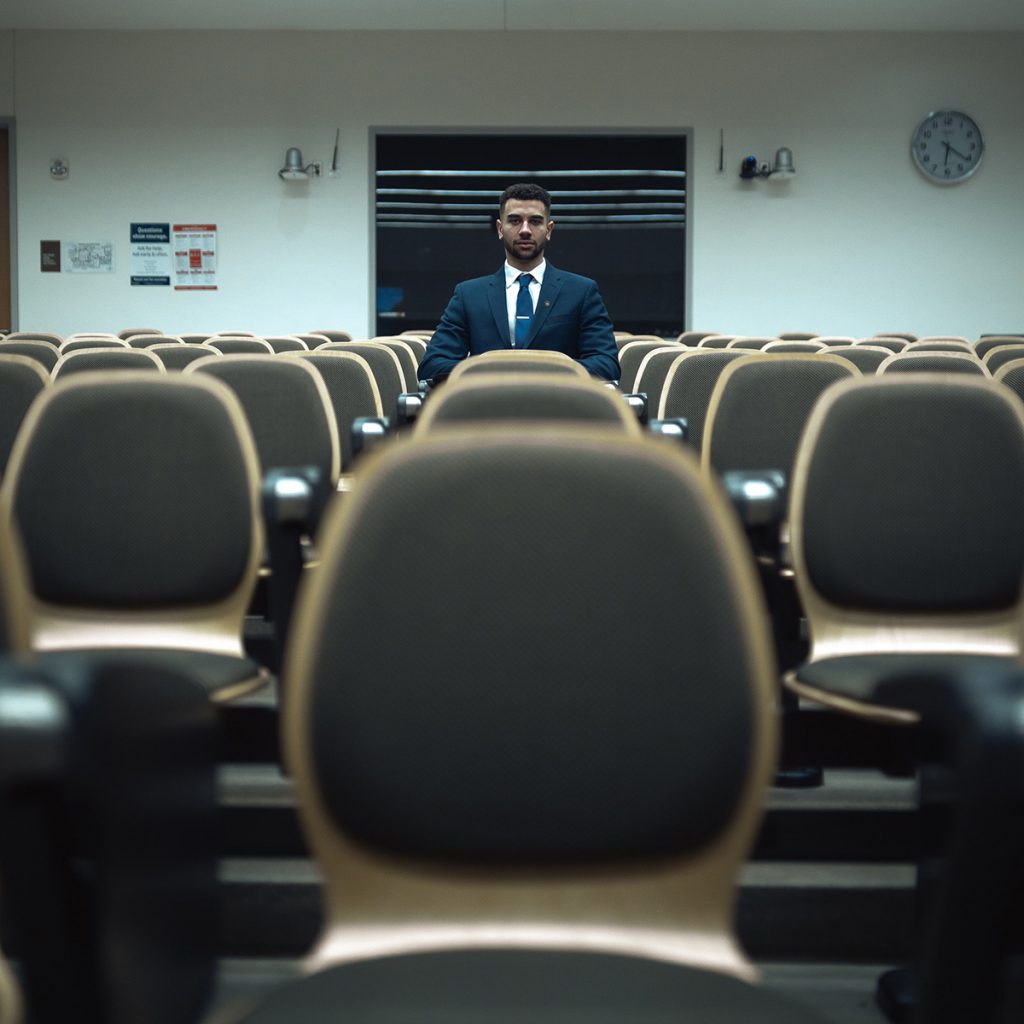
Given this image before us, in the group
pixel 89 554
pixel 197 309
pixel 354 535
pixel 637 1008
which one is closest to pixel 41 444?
pixel 89 554

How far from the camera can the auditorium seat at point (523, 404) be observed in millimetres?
2322

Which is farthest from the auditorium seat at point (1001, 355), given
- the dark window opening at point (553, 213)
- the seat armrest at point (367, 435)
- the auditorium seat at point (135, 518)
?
the dark window opening at point (553, 213)

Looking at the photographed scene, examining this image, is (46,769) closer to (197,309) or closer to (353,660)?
(353,660)

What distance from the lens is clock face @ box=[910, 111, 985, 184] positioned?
12.1 m

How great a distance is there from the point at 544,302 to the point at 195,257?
796 centimetres

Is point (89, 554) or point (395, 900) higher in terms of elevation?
point (89, 554)

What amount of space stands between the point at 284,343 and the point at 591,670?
6219 mm

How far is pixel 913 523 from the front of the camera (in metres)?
2.39

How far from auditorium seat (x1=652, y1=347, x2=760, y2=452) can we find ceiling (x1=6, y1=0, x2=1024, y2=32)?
7.75 m

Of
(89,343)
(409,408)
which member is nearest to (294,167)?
(89,343)

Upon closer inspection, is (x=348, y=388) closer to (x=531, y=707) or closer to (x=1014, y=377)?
(x=1014, y=377)

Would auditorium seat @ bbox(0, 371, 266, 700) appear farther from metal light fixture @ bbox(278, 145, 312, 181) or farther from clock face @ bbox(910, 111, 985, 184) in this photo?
clock face @ bbox(910, 111, 985, 184)

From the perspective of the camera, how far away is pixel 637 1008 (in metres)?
1.09

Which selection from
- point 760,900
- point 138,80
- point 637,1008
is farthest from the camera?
point 138,80
